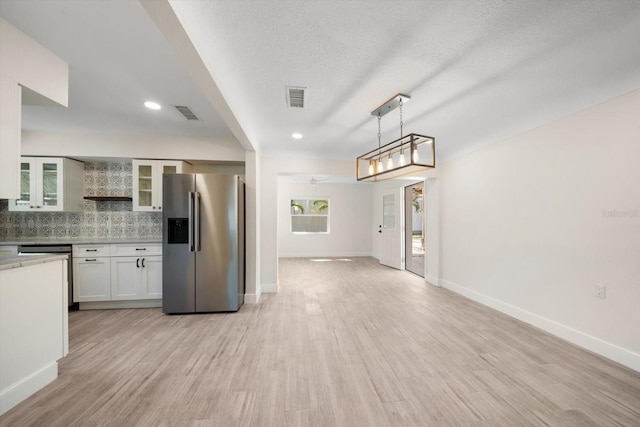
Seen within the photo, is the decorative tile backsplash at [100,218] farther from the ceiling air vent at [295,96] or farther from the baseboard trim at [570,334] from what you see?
the baseboard trim at [570,334]

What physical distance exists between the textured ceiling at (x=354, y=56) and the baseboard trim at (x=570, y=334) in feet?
7.37

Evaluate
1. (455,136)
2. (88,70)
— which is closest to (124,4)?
(88,70)

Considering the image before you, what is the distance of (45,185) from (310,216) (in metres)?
5.88

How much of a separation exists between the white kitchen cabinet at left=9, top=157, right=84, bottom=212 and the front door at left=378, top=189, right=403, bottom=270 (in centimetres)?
620

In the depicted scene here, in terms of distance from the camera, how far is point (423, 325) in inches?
115

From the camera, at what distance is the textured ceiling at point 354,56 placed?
54.3 inches

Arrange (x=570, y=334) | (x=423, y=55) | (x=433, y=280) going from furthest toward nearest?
(x=433, y=280)
(x=570, y=334)
(x=423, y=55)

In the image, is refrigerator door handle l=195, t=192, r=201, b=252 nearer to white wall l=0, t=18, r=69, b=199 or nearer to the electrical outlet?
white wall l=0, t=18, r=69, b=199

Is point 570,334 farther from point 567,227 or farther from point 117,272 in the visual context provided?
point 117,272

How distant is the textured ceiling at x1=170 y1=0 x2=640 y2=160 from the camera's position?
4.46 feet

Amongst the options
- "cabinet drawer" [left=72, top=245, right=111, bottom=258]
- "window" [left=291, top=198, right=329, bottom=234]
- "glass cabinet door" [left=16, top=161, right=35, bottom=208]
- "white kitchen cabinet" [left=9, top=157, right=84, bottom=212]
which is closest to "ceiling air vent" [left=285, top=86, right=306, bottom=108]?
"cabinet drawer" [left=72, top=245, right=111, bottom=258]

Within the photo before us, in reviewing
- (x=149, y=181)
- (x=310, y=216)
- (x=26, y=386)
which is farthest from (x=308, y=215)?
(x=26, y=386)

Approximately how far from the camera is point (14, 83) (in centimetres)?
156

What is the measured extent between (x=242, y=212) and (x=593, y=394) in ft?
12.8
